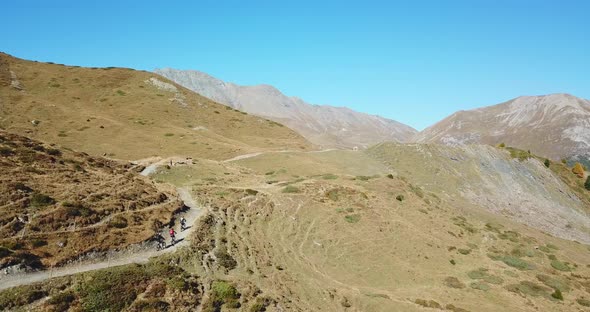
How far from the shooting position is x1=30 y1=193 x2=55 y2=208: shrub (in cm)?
3195

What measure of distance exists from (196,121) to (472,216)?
9000 cm

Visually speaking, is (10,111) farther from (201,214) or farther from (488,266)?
(488,266)

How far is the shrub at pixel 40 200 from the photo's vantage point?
31953 millimetres

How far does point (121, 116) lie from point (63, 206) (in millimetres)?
91631

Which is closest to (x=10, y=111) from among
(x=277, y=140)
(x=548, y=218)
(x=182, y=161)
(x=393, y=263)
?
(x=182, y=161)

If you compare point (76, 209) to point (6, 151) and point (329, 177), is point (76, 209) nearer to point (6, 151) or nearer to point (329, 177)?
point (6, 151)

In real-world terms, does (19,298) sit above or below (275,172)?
below

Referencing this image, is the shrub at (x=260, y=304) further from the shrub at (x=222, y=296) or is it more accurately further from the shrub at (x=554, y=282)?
the shrub at (x=554, y=282)

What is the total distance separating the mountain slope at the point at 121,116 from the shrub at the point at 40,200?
173 feet

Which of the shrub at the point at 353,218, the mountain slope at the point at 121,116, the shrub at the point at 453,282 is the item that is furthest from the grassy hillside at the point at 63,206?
the mountain slope at the point at 121,116

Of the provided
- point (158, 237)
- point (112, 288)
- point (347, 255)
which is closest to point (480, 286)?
point (347, 255)

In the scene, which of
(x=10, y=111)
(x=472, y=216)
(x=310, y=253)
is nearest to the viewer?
(x=310, y=253)

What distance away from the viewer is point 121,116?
116750 mm

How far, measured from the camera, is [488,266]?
4641 centimetres
